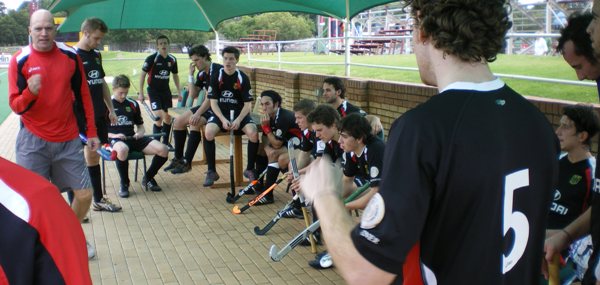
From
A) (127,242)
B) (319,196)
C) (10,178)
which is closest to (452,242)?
(319,196)

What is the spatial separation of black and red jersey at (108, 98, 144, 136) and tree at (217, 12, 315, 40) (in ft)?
126

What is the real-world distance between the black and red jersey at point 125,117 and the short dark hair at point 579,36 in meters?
6.05

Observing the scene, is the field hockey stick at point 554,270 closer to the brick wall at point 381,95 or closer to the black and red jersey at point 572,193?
the black and red jersey at point 572,193

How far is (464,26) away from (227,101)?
7.06 metres

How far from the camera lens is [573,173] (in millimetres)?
3420

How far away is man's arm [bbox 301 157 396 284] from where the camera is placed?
1.33 meters

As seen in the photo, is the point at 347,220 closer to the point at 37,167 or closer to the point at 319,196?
the point at 319,196

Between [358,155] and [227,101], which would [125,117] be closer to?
[227,101]

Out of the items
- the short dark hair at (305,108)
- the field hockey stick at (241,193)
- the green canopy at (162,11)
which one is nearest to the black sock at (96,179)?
the field hockey stick at (241,193)

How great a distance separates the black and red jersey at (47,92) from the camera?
4.84 m

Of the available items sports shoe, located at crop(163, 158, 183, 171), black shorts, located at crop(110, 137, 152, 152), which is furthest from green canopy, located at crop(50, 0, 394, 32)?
black shorts, located at crop(110, 137, 152, 152)

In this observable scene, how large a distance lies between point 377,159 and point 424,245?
3.39 metres

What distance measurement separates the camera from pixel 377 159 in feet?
15.6

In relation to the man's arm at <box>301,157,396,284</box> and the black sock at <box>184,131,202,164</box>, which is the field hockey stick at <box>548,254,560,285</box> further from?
the black sock at <box>184,131,202,164</box>
